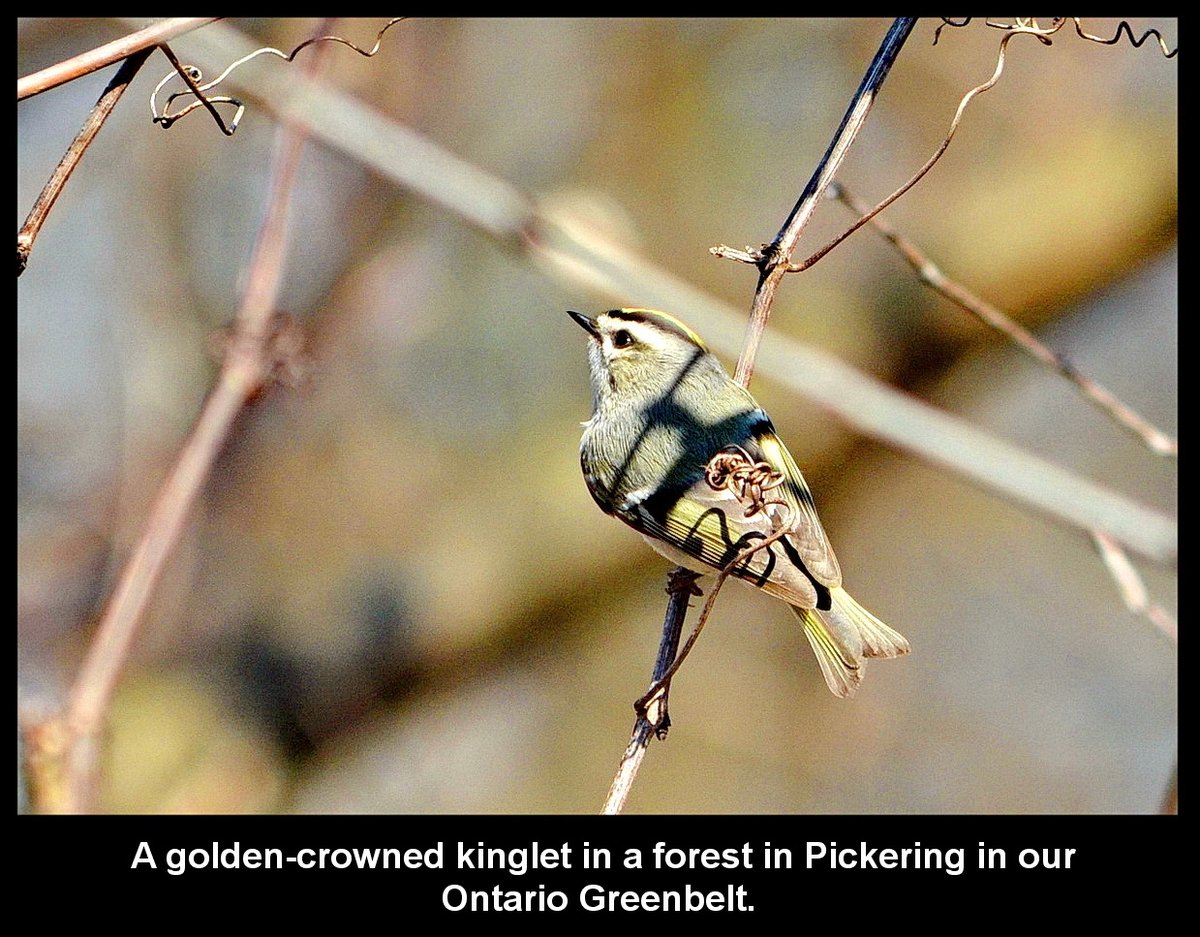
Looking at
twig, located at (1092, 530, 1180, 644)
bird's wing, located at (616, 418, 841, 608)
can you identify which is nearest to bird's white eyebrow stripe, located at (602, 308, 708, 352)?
bird's wing, located at (616, 418, 841, 608)

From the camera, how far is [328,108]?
3.61 ft

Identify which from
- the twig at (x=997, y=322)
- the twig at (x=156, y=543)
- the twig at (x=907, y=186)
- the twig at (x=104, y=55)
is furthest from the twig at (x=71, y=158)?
the twig at (x=997, y=322)

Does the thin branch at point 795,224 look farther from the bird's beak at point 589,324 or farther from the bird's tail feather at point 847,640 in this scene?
the bird's beak at point 589,324

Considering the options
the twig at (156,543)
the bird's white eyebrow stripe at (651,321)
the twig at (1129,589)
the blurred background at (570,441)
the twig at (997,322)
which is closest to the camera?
the twig at (156,543)

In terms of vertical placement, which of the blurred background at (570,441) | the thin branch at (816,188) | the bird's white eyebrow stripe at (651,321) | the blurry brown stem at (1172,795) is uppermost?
the blurred background at (570,441)

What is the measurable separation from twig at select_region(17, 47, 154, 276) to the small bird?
655mm

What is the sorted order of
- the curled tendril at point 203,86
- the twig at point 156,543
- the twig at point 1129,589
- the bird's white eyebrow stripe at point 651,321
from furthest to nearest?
the bird's white eyebrow stripe at point 651,321 → the twig at point 1129,589 → the curled tendril at point 203,86 → the twig at point 156,543

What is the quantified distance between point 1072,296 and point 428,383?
78.8 inches

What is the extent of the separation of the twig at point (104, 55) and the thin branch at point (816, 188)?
56cm

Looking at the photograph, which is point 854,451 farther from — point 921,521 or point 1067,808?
point 1067,808

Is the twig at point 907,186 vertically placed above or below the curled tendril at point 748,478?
above

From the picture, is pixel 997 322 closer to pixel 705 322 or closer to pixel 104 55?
pixel 705 322

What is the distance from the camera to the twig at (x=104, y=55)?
72cm

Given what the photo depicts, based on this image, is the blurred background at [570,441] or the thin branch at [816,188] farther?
the blurred background at [570,441]
